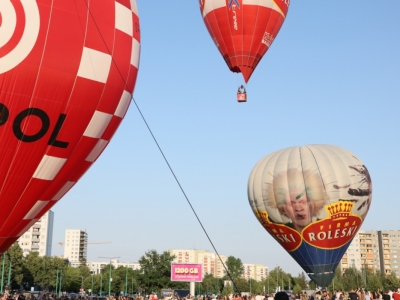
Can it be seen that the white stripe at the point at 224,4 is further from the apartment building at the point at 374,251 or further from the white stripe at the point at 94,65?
the apartment building at the point at 374,251

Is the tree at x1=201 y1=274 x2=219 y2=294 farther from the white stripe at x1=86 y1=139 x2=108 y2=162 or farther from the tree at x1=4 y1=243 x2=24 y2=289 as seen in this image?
the white stripe at x1=86 y1=139 x2=108 y2=162

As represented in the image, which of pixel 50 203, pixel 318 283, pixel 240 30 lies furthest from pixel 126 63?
pixel 318 283

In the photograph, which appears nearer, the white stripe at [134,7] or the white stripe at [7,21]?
the white stripe at [7,21]

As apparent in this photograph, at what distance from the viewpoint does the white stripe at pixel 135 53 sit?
1631 cm

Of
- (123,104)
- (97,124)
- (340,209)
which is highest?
(123,104)

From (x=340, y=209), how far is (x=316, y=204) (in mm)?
1367

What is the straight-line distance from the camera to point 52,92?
13891 millimetres

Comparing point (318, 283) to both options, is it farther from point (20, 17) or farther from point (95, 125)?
point (20, 17)

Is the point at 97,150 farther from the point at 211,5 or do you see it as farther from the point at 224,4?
the point at 211,5

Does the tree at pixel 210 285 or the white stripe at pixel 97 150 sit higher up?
the white stripe at pixel 97 150

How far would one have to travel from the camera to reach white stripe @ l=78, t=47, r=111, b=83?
14.3 m

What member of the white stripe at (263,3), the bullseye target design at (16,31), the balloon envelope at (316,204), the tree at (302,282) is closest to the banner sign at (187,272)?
the balloon envelope at (316,204)

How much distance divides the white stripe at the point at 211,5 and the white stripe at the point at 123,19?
38.9 feet

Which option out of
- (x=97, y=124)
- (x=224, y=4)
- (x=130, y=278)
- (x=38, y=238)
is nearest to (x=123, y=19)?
(x=97, y=124)
